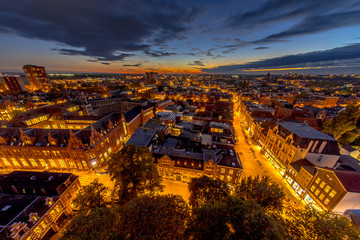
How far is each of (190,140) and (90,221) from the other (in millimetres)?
32267

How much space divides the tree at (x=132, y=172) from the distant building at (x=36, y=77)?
18208 cm

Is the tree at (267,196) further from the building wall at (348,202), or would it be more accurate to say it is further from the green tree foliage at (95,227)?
the green tree foliage at (95,227)

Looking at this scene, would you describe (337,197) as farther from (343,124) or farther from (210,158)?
(343,124)

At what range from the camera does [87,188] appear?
24.2 meters

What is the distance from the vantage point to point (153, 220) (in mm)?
16688

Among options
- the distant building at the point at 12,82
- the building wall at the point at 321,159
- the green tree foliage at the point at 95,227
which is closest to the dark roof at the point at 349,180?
the building wall at the point at 321,159

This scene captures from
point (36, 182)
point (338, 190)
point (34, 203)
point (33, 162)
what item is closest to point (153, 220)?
point (34, 203)

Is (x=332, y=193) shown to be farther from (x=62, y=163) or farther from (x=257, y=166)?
(x=62, y=163)

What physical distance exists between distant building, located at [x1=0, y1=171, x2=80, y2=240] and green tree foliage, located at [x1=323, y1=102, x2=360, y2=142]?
88194 mm

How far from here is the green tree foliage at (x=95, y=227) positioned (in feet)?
50.5

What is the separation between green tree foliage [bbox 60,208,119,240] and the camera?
1538 cm

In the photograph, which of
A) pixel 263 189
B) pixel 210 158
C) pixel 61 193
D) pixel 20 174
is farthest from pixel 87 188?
pixel 263 189

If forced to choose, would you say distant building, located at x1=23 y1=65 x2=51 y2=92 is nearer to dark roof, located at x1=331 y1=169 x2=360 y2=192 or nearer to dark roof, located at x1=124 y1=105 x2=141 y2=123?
dark roof, located at x1=124 y1=105 x2=141 y2=123

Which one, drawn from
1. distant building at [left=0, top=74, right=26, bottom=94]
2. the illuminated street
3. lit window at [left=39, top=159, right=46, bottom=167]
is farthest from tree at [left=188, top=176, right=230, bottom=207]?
distant building at [left=0, top=74, right=26, bottom=94]
